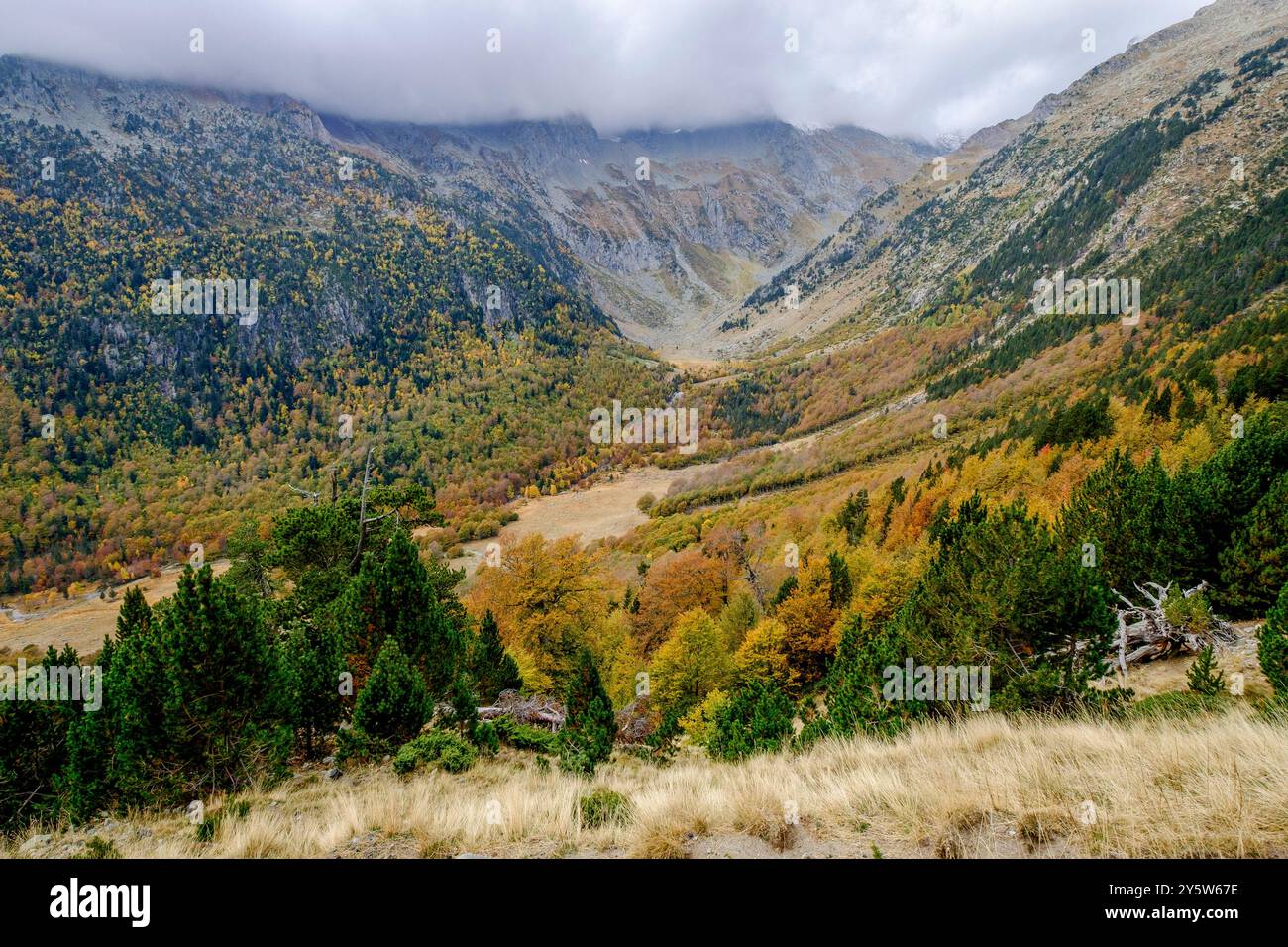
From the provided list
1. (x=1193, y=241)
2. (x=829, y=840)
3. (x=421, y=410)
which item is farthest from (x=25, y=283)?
(x=1193, y=241)

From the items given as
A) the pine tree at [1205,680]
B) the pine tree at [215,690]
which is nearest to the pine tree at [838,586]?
the pine tree at [1205,680]

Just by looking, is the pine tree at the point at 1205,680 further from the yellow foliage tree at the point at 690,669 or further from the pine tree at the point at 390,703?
the yellow foliage tree at the point at 690,669

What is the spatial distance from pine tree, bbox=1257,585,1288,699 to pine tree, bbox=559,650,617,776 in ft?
36.4

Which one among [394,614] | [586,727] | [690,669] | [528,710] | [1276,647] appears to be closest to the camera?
[1276,647]

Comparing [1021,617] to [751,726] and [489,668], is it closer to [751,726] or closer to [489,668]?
[751,726]

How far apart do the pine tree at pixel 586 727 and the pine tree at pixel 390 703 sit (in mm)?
3324

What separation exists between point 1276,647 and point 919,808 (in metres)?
7.97

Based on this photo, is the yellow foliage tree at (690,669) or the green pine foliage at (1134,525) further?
A: the yellow foliage tree at (690,669)

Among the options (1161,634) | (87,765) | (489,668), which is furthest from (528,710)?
(1161,634)

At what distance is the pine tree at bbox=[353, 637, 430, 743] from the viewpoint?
1221cm

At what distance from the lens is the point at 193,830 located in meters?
8.12

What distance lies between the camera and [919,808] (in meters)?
5.47

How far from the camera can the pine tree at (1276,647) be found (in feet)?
28.6
